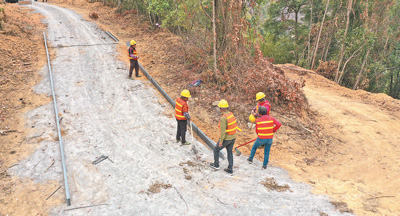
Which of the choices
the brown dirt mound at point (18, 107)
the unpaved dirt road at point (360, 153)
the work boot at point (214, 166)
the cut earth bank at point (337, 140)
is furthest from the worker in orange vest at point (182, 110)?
the brown dirt mound at point (18, 107)

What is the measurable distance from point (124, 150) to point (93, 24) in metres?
16.6

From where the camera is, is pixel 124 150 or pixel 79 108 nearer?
pixel 124 150

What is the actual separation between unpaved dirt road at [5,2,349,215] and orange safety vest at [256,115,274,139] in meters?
1.04

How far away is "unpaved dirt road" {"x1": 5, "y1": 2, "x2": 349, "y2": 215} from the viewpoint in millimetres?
4793

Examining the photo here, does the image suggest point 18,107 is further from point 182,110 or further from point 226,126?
point 226,126

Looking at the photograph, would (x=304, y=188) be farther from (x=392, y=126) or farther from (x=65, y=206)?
(x=392, y=126)

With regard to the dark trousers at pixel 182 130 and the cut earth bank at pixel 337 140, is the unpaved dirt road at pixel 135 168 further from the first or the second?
the cut earth bank at pixel 337 140

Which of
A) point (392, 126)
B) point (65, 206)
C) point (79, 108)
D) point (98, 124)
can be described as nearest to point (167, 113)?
point (98, 124)

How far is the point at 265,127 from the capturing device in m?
5.72

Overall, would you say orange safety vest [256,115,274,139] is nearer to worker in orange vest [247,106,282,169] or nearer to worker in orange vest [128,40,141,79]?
worker in orange vest [247,106,282,169]

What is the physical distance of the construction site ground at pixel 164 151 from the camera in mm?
4926

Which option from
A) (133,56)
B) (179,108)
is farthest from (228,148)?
(133,56)

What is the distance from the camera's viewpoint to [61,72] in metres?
10.9

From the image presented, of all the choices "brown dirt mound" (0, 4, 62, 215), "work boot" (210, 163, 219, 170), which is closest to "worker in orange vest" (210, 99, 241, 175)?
"work boot" (210, 163, 219, 170)
